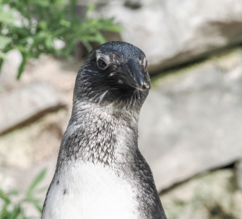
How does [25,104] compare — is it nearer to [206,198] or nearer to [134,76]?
[206,198]

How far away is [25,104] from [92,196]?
204 cm

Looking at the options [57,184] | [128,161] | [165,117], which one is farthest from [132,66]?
[165,117]

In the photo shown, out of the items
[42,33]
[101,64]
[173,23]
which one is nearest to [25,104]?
[173,23]

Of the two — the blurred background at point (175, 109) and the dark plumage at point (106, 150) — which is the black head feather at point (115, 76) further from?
the blurred background at point (175, 109)

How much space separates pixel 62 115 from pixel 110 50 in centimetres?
202

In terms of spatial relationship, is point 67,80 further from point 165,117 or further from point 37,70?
point 165,117

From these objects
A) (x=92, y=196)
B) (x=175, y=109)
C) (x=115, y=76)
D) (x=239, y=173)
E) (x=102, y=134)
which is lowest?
(x=239, y=173)

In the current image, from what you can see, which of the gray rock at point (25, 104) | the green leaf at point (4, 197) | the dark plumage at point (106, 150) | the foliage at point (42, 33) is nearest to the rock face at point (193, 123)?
the gray rock at point (25, 104)

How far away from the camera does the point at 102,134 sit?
2.87ft

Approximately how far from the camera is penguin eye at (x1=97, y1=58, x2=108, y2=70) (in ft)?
2.86

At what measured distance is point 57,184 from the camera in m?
0.87

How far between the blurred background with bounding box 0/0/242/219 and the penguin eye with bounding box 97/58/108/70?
5.92 feet

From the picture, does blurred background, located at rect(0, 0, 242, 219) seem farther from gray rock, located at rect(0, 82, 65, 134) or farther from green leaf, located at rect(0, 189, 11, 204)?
green leaf, located at rect(0, 189, 11, 204)

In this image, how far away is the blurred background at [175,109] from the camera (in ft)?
8.78
